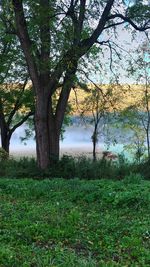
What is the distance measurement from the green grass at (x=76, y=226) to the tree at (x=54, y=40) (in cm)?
579

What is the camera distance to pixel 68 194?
8.87m

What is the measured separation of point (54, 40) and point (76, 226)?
8994 millimetres

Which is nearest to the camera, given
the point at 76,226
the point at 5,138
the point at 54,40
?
the point at 76,226

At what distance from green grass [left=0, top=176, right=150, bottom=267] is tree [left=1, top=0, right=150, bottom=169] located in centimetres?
579

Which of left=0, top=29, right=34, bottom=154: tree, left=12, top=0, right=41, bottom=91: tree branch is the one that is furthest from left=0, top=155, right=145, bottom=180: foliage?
left=0, top=29, right=34, bottom=154: tree

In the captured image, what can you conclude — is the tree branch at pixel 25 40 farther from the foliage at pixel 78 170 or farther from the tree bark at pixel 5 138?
the tree bark at pixel 5 138

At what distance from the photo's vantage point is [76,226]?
6316mm

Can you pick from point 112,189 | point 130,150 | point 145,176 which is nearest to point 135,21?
point 145,176

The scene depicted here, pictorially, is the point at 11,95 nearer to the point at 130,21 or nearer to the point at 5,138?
the point at 5,138

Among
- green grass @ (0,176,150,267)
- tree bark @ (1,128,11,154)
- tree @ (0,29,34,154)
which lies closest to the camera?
green grass @ (0,176,150,267)

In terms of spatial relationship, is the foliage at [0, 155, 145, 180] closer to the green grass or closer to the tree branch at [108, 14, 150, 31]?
the tree branch at [108, 14, 150, 31]

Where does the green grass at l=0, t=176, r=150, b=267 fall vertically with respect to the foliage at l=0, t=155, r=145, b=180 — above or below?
below

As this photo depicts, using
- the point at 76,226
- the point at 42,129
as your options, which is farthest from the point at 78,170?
the point at 76,226

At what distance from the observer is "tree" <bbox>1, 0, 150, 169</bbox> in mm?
13844
